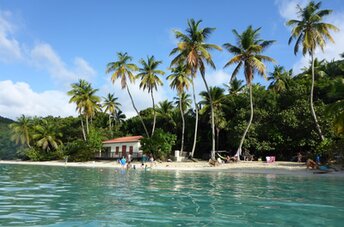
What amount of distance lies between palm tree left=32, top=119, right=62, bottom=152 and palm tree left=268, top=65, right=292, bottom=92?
37386 mm

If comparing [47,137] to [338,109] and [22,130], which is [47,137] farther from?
[338,109]

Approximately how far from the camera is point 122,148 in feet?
171

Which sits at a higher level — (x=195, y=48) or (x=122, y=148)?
(x=195, y=48)

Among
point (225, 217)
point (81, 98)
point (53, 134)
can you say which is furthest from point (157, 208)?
point (53, 134)

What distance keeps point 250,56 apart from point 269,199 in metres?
29.2

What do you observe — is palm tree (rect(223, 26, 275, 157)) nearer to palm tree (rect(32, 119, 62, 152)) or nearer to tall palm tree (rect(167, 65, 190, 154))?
tall palm tree (rect(167, 65, 190, 154))

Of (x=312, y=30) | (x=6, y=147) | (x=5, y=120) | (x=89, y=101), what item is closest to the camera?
(x=312, y=30)

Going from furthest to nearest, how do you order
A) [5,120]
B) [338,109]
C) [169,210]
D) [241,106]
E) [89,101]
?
1. [5,120]
2. [89,101]
3. [241,106]
4. [338,109]
5. [169,210]

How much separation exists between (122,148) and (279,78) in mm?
26439

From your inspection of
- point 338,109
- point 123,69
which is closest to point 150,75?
point 123,69

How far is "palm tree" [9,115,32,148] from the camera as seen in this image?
63938mm

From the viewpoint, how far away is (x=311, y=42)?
117 feet

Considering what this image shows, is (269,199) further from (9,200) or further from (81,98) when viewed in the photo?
(81,98)

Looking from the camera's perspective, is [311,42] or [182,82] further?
[182,82]
